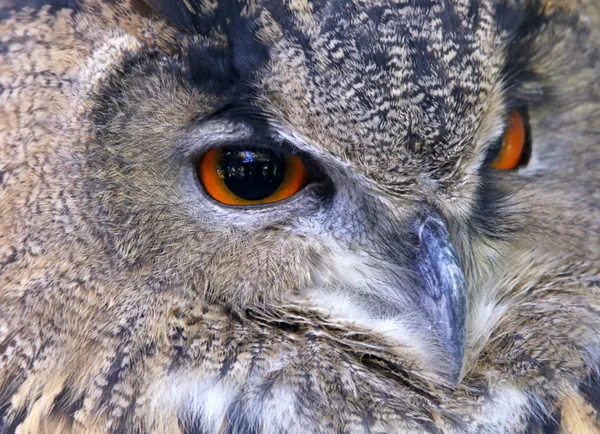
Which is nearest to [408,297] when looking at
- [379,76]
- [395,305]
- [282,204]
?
[395,305]

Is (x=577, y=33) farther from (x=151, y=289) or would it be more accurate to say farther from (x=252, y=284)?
(x=151, y=289)

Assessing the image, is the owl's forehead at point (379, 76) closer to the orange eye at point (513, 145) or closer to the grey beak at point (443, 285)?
the grey beak at point (443, 285)

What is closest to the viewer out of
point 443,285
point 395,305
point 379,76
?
point 379,76

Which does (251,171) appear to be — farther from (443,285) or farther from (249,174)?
(443,285)

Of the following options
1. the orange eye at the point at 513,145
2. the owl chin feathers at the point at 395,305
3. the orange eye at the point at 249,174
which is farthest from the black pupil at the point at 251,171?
the orange eye at the point at 513,145

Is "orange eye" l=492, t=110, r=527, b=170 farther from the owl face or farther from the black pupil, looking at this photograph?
the black pupil

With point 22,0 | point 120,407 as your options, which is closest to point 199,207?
point 120,407

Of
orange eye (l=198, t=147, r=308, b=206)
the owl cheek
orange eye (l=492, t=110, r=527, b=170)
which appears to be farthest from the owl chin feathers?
orange eye (l=492, t=110, r=527, b=170)
